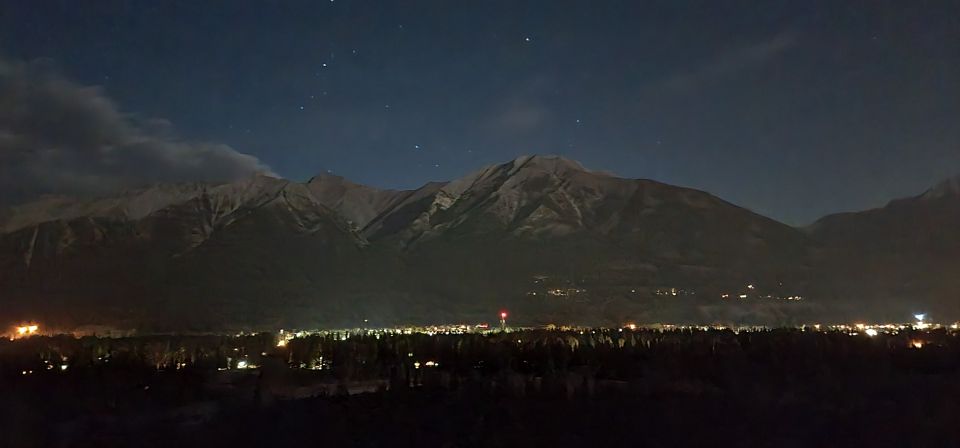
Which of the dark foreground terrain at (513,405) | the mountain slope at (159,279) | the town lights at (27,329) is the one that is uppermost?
the mountain slope at (159,279)

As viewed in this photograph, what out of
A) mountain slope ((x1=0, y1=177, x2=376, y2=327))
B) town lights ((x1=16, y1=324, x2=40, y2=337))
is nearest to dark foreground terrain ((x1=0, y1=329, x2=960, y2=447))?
town lights ((x1=16, y1=324, x2=40, y2=337))

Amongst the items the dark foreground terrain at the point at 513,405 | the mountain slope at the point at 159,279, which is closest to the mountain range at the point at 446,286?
the mountain slope at the point at 159,279

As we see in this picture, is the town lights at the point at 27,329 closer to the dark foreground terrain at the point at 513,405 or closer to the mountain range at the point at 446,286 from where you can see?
the mountain range at the point at 446,286

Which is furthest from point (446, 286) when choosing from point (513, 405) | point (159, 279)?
point (513, 405)

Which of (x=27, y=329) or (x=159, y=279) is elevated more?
(x=159, y=279)

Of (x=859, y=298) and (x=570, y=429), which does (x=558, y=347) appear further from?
(x=859, y=298)

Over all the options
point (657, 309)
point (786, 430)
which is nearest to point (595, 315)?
point (657, 309)

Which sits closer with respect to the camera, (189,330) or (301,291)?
(189,330)

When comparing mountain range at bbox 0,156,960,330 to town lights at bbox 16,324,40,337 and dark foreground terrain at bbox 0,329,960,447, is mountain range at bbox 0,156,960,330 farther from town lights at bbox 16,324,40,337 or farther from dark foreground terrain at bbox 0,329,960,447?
dark foreground terrain at bbox 0,329,960,447

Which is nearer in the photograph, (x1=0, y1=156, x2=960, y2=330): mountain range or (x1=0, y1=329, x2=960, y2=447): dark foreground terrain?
(x1=0, y1=329, x2=960, y2=447): dark foreground terrain

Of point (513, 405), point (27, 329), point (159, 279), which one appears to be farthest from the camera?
point (159, 279)

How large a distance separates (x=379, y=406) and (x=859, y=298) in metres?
177

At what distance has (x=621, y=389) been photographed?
34312mm

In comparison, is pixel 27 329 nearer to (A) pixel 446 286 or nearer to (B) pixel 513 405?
(A) pixel 446 286
